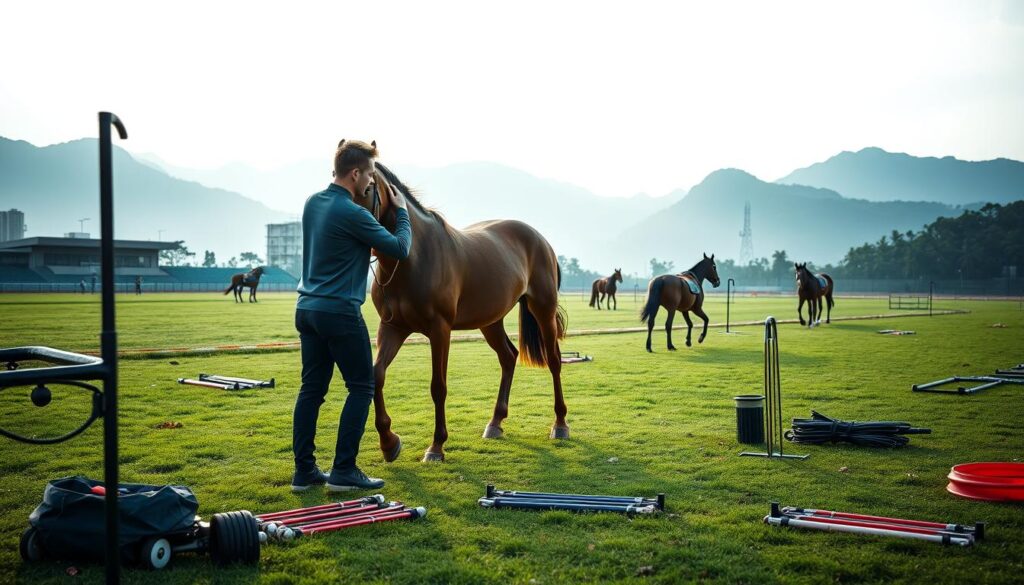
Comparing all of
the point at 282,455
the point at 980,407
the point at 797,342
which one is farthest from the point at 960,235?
the point at 282,455

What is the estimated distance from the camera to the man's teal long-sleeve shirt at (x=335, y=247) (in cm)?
577

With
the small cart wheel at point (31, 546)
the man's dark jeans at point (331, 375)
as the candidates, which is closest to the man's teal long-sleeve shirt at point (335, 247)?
the man's dark jeans at point (331, 375)

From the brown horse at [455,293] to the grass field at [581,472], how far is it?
2.16ft

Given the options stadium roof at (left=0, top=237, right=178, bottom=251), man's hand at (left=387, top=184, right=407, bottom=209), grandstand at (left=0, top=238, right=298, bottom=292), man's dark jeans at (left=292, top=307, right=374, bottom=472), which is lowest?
man's dark jeans at (left=292, top=307, right=374, bottom=472)

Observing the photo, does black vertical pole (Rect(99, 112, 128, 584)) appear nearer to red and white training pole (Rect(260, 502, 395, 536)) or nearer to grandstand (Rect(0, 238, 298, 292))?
red and white training pole (Rect(260, 502, 395, 536))

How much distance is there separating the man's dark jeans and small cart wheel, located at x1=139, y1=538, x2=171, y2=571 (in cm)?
161

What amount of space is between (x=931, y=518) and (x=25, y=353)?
572 centimetres

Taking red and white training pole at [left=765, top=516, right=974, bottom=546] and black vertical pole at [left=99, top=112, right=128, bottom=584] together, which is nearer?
black vertical pole at [left=99, top=112, right=128, bottom=584]

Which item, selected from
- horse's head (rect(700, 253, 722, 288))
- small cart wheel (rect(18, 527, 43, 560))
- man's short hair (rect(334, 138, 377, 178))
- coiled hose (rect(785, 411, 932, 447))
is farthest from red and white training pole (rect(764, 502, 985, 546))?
horse's head (rect(700, 253, 722, 288))

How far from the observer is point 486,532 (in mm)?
4887

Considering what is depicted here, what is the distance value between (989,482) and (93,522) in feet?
19.8

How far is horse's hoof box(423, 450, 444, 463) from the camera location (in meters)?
7.00

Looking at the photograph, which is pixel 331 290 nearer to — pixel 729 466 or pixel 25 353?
pixel 25 353

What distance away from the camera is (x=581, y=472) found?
A: 6.55m
